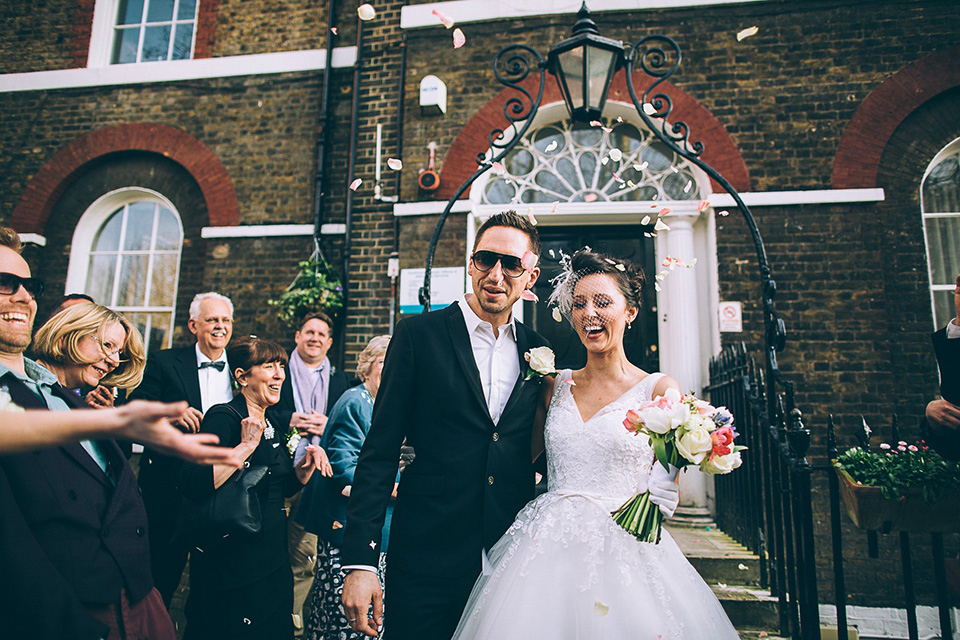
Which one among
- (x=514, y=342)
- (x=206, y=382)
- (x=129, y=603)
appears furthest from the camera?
(x=206, y=382)

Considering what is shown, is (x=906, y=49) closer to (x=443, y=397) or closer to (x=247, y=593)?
(x=443, y=397)

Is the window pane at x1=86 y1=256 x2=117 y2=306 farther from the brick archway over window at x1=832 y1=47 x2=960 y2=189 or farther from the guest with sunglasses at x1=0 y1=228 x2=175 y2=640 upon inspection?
the brick archway over window at x1=832 y1=47 x2=960 y2=189

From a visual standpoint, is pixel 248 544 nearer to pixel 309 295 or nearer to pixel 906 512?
pixel 906 512

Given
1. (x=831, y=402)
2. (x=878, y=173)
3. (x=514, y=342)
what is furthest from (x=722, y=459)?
(x=878, y=173)

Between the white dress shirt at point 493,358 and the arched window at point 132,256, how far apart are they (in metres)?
5.98

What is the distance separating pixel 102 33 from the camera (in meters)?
7.39

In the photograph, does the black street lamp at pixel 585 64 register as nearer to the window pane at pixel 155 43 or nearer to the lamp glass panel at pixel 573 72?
the lamp glass panel at pixel 573 72

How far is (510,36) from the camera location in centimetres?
609

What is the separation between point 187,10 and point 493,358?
7784mm

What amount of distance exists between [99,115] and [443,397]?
7.48 metres

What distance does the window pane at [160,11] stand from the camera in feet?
24.4

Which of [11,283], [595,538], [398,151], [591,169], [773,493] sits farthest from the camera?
[398,151]

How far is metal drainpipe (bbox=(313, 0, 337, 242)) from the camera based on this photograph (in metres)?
6.37

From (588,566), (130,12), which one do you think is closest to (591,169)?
(588,566)
